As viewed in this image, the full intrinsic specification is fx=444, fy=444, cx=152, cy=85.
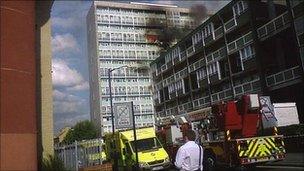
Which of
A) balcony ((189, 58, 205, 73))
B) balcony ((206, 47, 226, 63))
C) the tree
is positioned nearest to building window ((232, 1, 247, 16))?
balcony ((206, 47, 226, 63))

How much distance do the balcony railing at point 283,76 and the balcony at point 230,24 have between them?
327 inches

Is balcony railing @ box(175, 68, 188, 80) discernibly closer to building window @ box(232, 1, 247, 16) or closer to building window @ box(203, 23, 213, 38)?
building window @ box(203, 23, 213, 38)

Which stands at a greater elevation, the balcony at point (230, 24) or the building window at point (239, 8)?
the building window at point (239, 8)

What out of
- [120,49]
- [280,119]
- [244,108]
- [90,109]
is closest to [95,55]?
[120,49]

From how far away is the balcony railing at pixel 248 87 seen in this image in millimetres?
41531

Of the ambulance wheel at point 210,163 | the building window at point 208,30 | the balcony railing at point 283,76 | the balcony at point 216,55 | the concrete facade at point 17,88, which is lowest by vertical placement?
the ambulance wheel at point 210,163

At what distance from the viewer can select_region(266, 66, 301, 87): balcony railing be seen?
35219 mm

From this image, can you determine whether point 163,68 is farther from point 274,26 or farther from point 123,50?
point 123,50

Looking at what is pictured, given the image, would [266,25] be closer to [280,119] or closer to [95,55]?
[280,119]

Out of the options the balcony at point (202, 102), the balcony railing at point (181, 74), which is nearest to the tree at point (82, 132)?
the balcony railing at point (181, 74)

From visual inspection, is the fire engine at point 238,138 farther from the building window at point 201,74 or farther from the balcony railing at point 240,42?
the building window at point 201,74

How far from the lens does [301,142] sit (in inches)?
1053

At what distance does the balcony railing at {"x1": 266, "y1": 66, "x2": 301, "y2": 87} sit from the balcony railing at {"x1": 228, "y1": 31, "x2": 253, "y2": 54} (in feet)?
15.3

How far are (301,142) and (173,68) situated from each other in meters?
39.7
